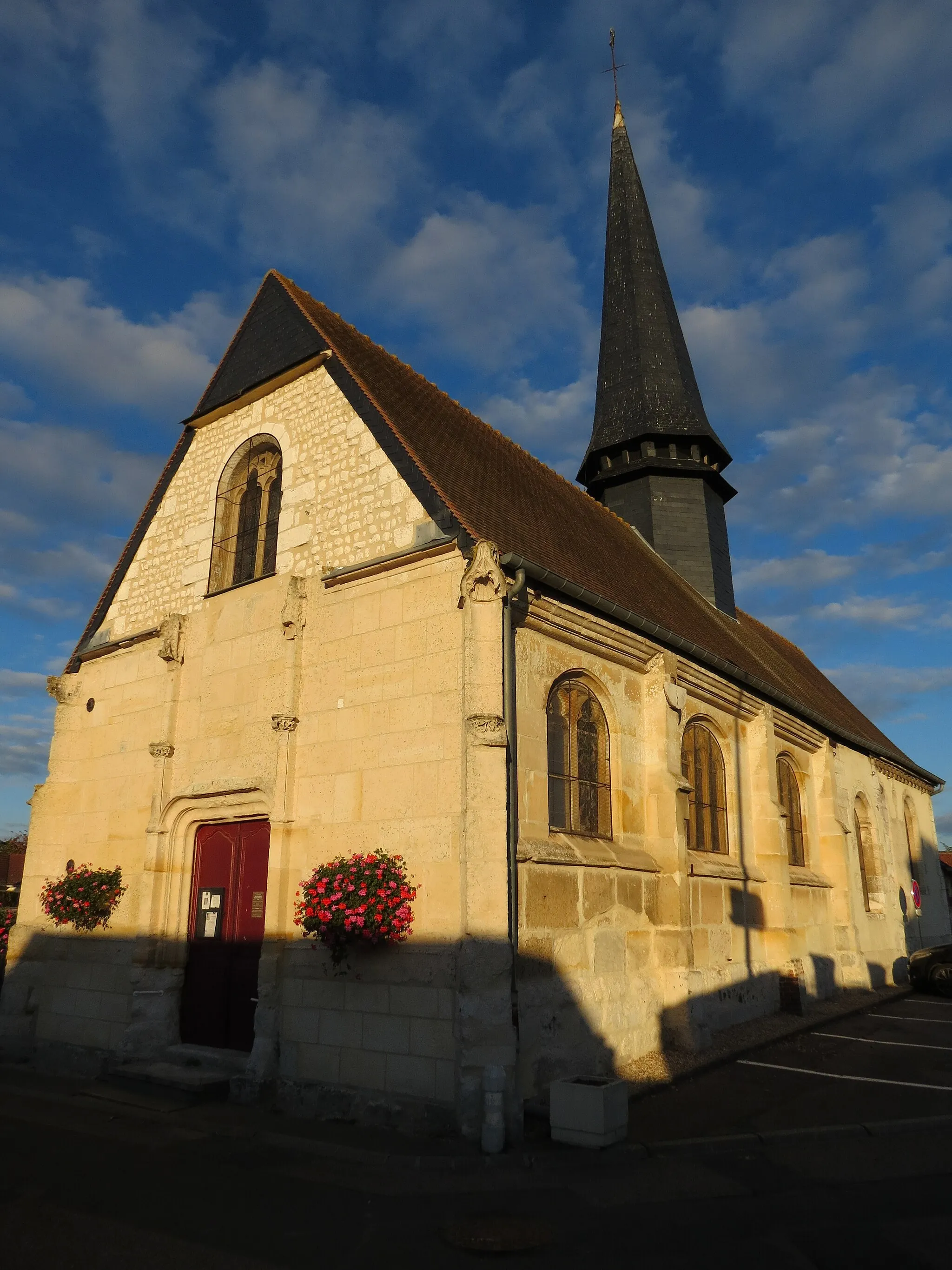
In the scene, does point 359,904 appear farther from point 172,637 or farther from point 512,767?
point 172,637

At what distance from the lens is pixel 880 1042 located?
11531mm

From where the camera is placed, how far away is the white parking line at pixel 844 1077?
8.83 meters

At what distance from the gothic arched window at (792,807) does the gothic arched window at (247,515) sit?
942 cm

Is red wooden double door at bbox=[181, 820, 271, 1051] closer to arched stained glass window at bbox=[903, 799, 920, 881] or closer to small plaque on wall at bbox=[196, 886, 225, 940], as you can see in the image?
small plaque on wall at bbox=[196, 886, 225, 940]

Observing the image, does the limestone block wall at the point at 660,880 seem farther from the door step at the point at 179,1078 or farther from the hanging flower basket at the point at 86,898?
the hanging flower basket at the point at 86,898

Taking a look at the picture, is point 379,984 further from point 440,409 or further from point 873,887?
point 873,887

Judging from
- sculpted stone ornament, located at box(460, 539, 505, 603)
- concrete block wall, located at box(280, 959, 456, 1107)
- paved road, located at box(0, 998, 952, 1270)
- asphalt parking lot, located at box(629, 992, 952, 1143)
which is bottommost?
paved road, located at box(0, 998, 952, 1270)

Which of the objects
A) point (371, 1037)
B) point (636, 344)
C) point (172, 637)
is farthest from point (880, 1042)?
point (636, 344)

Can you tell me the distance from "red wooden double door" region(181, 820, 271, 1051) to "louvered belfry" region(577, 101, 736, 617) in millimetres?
10919

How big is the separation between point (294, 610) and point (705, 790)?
21.3 ft

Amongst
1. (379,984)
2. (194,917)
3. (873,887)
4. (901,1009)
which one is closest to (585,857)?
(379,984)

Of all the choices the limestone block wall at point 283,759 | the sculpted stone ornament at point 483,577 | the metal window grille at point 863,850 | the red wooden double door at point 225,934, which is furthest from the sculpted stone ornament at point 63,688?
the metal window grille at point 863,850

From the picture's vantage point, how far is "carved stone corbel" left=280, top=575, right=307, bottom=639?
31.6ft

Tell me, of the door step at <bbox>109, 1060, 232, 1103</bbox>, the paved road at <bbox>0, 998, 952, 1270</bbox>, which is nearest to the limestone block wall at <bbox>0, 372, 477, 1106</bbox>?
the door step at <bbox>109, 1060, 232, 1103</bbox>
